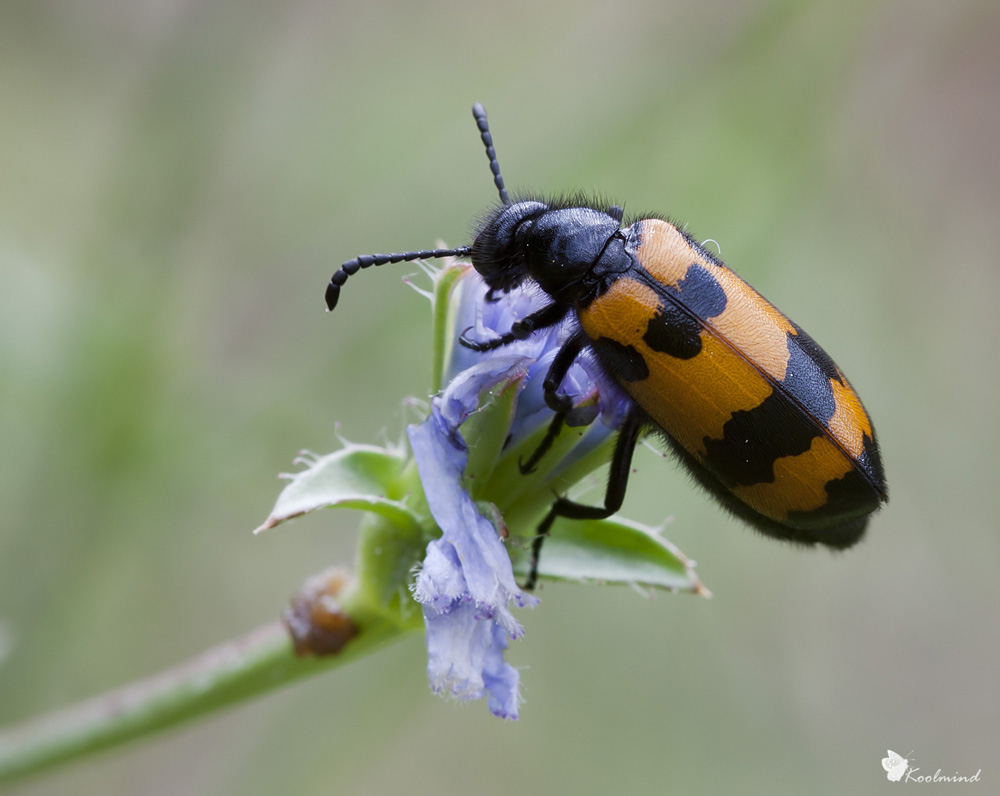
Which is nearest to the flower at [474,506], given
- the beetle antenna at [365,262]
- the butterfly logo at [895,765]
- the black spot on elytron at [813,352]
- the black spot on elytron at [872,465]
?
the beetle antenna at [365,262]

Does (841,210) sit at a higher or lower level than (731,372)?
higher

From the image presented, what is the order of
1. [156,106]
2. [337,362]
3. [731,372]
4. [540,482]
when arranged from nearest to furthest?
[540,482], [731,372], [156,106], [337,362]

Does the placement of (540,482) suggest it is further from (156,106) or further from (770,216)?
(770,216)

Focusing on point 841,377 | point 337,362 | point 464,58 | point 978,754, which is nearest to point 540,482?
point 841,377

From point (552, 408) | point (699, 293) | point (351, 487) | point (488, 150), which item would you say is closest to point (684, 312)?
point (699, 293)

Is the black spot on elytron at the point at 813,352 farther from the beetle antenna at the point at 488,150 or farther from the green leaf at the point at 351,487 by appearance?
the green leaf at the point at 351,487
